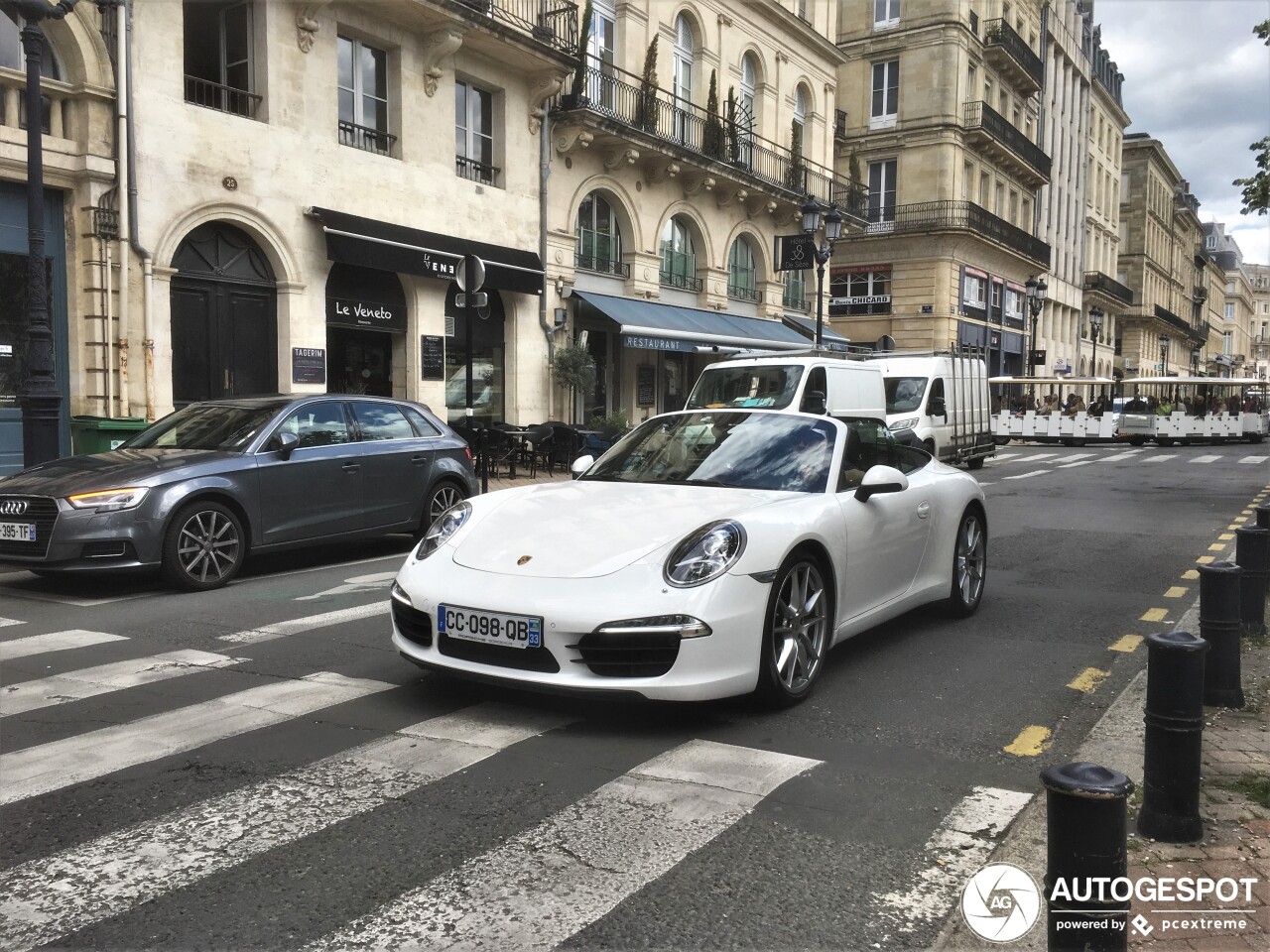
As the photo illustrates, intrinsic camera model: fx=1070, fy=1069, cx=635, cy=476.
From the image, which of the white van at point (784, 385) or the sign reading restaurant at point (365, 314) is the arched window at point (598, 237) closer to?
the sign reading restaurant at point (365, 314)

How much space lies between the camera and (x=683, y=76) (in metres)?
26.3

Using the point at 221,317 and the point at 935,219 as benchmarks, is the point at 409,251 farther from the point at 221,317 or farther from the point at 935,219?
the point at 935,219

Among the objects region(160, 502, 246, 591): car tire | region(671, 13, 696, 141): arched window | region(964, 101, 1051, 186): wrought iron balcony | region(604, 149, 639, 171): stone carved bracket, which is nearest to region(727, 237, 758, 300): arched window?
region(671, 13, 696, 141): arched window

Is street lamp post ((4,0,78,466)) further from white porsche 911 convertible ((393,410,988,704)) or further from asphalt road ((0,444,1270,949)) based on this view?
white porsche 911 convertible ((393,410,988,704))

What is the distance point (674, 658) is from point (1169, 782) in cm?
188

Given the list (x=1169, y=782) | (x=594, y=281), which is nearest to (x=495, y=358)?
(x=594, y=281)

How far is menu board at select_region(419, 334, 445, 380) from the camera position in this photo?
19.3 meters

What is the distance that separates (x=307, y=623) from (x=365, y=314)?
1221 centimetres

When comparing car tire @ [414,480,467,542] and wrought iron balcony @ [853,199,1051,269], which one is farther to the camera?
wrought iron balcony @ [853,199,1051,269]

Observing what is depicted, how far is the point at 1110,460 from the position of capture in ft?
85.9

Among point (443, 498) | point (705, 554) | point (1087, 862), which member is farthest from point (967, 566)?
point (443, 498)

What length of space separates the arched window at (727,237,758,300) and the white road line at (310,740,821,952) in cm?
2563

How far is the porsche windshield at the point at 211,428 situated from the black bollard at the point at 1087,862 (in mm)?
7553

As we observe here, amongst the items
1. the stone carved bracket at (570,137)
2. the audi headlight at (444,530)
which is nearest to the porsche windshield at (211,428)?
the audi headlight at (444,530)
